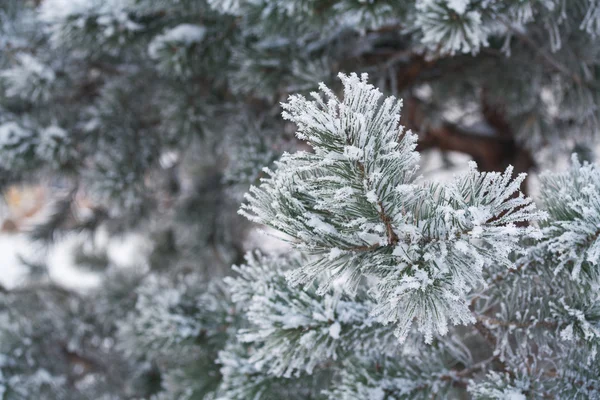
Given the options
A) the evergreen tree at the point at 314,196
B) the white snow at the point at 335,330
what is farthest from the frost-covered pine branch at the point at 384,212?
the white snow at the point at 335,330

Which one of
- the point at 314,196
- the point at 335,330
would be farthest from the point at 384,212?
the point at 335,330

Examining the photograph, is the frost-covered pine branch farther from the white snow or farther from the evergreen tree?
the white snow

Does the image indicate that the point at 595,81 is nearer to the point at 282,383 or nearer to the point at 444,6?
the point at 444,6

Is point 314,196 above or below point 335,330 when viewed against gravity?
above

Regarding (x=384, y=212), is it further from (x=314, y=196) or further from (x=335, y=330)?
(x=335, y=330)

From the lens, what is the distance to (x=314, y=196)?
2.00 ft

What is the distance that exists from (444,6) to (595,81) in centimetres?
65

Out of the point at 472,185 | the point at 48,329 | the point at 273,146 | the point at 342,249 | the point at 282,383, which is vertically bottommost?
the point at 48,329

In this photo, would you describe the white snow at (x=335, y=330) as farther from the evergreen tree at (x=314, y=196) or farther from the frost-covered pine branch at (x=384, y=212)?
the frost-covered pine branch at (x=384, y=212)

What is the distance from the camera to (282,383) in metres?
0.95

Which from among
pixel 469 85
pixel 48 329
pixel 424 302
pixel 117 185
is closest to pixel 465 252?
pixel 424 302

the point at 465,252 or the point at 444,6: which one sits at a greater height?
the point at 444,6

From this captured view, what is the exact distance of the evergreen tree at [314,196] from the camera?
1.92ft

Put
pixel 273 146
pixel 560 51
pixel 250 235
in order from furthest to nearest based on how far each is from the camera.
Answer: pixel 250 235 → pixel 560 51 → pixel 273 146
